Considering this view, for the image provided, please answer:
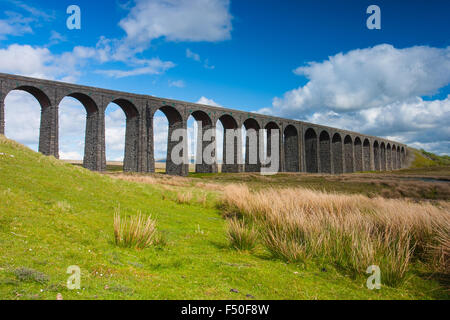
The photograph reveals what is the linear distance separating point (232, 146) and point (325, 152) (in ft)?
95.2

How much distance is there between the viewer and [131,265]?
15.4ft

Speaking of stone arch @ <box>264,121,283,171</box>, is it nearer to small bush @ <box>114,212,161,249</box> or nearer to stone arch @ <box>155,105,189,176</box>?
stone arch @ <box>155,105,189,176</box>

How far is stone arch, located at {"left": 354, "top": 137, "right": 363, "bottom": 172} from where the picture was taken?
77.8 m

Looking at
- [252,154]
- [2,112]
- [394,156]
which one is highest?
[394,156]

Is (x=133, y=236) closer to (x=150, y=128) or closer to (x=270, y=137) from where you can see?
(x=150, y=128)

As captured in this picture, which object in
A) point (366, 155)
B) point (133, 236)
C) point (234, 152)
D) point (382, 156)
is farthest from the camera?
point (382, 156)

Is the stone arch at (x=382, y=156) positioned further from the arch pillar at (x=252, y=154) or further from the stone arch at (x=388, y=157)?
the arch pillar at (x=252, y=154)

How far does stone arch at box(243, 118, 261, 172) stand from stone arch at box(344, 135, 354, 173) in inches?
1190

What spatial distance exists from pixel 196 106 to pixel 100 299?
4096 cm

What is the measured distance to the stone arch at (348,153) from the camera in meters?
71.9

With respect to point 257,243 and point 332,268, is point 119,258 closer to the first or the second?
point 257,243

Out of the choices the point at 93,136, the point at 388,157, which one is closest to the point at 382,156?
the point at 388,157

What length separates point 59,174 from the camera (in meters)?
10.9
